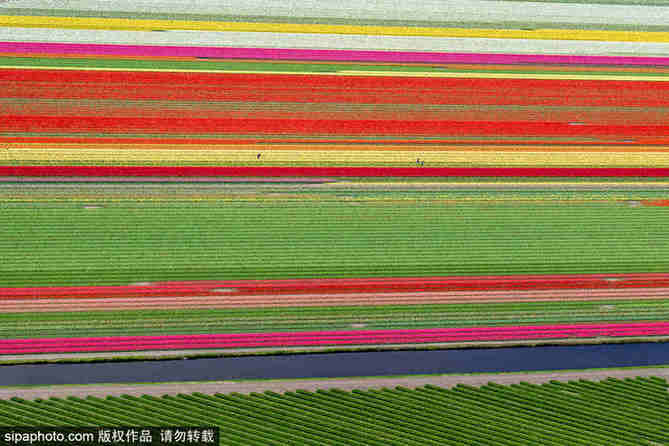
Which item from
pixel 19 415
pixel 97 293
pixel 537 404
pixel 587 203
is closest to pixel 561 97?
pixel 587 203

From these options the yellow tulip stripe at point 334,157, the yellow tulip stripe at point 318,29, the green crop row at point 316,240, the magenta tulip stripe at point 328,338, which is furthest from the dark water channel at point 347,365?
the yellow tulip stripe at point 318,29

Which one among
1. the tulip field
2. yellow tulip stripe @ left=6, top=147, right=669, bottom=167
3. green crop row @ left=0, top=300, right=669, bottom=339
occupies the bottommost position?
the tulip field

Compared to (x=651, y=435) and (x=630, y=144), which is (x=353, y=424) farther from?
(x=630, y=144)

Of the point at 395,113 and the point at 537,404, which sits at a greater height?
the point at 395,113

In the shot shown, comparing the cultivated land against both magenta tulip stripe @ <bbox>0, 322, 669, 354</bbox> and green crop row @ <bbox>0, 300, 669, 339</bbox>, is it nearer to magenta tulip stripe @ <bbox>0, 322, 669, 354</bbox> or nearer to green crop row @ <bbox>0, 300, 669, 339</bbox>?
green crop row @ <bbox>0, 300, 669, 339</bbox>

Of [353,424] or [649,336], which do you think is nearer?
[353,424]

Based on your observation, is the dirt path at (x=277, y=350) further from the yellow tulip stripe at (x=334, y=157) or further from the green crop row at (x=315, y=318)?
the yellow tulip stripe at (x=334, y=157)

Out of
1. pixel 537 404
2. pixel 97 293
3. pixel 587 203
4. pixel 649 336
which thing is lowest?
pixel 537 404

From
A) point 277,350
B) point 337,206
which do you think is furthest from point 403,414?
point 337,206

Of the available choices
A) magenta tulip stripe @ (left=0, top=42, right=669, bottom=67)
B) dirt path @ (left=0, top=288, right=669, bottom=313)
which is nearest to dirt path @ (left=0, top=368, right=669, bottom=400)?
dirt path @ (left=0, top=288, right=669, bottom=313)
